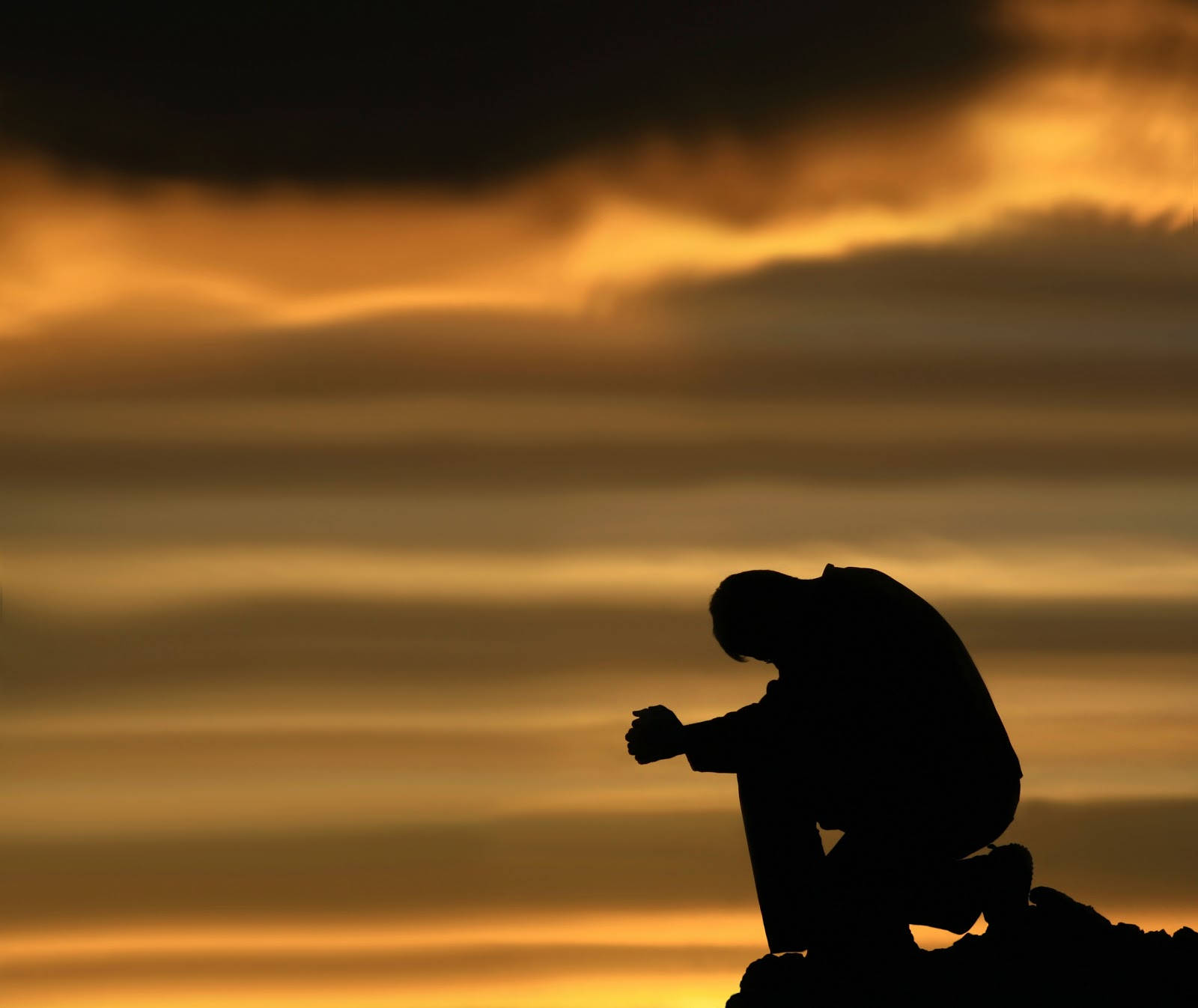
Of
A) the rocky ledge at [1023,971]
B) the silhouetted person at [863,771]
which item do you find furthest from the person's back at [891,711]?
the rocky ledge at [1023,971]

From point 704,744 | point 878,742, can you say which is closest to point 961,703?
point 878,742

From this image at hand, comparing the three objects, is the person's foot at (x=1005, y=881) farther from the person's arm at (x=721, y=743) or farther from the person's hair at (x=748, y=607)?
the person's hair at (x=748, y=607)

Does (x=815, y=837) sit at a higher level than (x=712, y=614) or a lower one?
lower

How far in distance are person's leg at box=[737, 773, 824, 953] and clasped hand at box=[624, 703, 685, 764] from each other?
563 millimetres

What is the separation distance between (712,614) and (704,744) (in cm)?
95

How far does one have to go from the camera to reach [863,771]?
1520 centimetres

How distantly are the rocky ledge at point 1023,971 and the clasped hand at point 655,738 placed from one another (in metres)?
1.60

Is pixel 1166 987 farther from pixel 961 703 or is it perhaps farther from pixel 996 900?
pixel 961 703

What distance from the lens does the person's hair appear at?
50.3 ft

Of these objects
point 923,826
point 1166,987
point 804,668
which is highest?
point 804,668

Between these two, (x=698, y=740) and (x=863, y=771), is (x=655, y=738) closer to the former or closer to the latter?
(x=698, y=740)

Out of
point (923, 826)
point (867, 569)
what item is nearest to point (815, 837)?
point (923, 826)

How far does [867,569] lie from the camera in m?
15.6

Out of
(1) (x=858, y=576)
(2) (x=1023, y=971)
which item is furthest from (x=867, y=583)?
(2) (x=1023, y=971)
